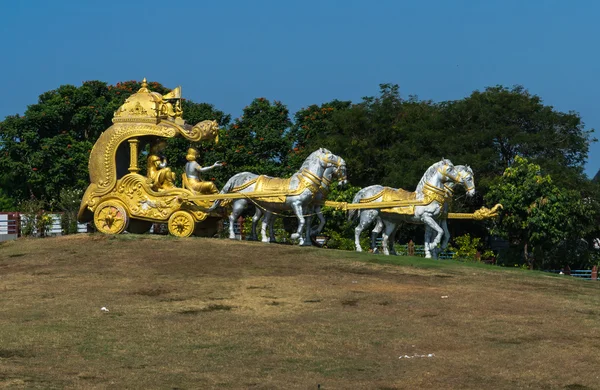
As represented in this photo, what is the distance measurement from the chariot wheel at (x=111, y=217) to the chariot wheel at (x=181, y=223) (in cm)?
107

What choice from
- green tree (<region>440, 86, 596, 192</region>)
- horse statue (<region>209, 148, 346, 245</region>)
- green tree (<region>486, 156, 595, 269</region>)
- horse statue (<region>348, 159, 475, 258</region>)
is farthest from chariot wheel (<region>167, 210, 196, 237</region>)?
green tree (<region>440, 86, 596, 192</region>)

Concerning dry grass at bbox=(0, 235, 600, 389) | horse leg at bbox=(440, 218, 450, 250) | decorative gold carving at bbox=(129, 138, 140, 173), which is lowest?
dry grass at bbox=(0, 235, 600, 389)

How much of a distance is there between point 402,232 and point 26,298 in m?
22.1

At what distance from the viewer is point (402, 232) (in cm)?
4100

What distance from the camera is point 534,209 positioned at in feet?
111

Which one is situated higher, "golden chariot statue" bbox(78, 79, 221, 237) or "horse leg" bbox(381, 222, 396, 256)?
"golden chariot statue" bbox(78, 79, 221, 237)

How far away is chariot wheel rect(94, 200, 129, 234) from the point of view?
88.2 feet

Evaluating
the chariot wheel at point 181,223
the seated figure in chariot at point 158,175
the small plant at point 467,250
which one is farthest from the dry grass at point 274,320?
the small plant at point 467,250

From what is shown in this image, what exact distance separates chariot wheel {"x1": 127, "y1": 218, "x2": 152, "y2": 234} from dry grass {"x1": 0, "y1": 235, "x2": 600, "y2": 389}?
130 centimetres

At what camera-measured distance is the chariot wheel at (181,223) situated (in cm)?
2695

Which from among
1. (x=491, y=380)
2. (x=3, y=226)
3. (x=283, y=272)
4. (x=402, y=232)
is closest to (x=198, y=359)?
(x=491, y=380)

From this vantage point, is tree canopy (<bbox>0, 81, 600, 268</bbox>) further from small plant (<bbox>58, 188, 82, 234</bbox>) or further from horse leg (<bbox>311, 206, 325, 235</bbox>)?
horse leg (<bbox>311, 206, 325, 235</bbox>)

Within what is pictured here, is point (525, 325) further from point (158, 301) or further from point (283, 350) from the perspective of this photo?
point (158, 301)

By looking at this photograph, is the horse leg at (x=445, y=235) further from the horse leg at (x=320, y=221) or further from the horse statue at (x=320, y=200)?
the horse leg at (x=320, y=221)
